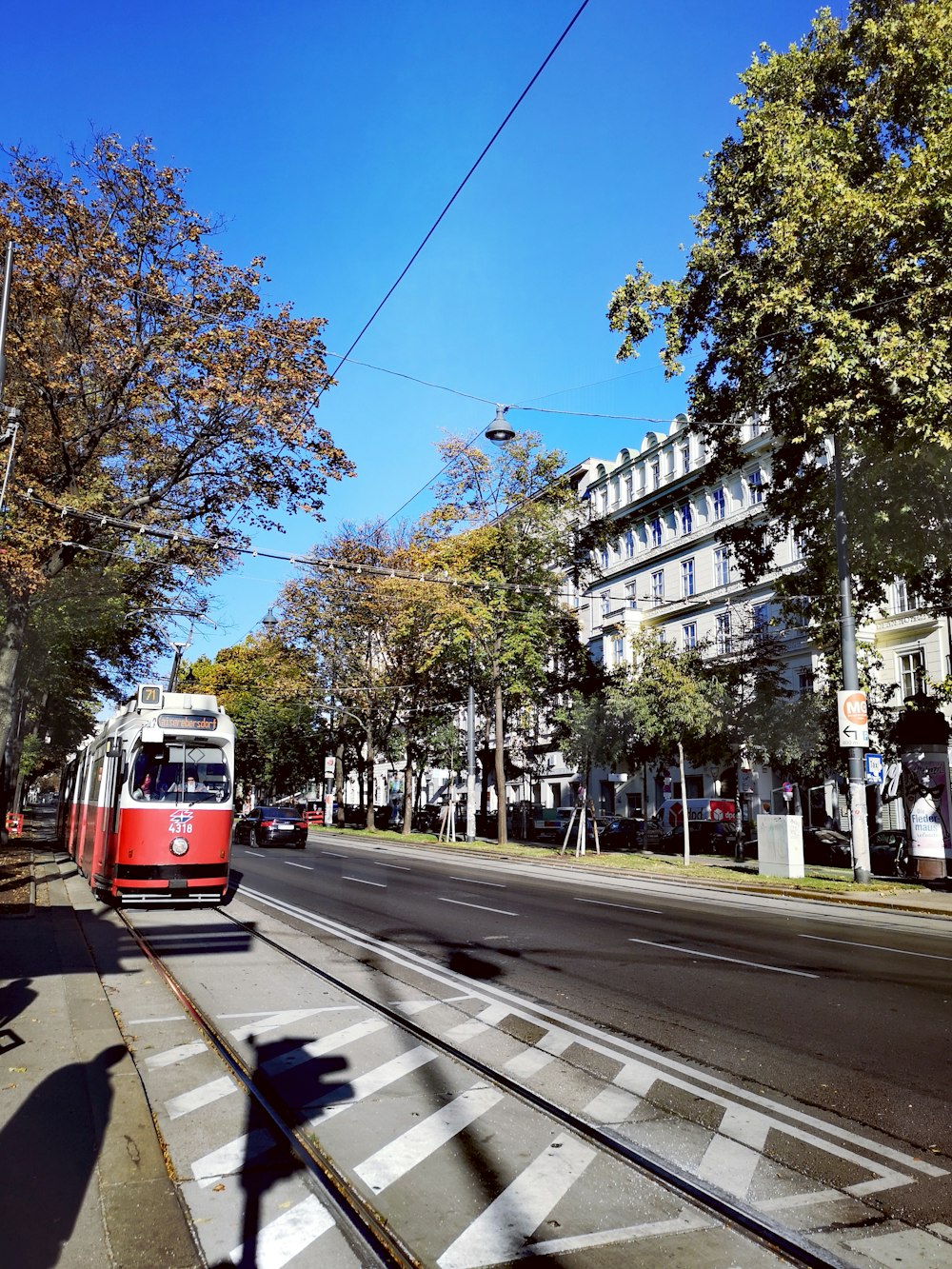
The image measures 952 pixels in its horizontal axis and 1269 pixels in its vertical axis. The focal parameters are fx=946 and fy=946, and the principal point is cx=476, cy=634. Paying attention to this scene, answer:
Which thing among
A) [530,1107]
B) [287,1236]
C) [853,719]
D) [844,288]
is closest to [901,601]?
[853,719]

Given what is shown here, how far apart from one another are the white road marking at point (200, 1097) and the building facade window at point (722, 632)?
113 ft

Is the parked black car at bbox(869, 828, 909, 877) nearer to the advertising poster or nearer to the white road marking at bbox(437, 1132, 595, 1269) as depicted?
the advertising poster

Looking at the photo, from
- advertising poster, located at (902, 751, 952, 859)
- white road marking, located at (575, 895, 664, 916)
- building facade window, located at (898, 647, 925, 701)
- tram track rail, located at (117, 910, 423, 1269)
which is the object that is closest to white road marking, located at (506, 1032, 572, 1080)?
tram track rail, located at (117, 910, 423, 1269)

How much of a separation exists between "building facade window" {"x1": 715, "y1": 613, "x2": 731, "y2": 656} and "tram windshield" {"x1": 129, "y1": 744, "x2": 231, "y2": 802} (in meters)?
27.6

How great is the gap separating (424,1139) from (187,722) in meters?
10.7

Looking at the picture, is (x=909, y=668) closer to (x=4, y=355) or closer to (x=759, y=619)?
(x=759, y=619)

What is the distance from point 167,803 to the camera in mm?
14172

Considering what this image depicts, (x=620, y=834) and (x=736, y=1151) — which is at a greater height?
(x=620, y=834)

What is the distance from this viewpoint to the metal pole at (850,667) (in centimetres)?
2011

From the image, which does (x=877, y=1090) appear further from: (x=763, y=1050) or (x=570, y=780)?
(x=570, y=780)

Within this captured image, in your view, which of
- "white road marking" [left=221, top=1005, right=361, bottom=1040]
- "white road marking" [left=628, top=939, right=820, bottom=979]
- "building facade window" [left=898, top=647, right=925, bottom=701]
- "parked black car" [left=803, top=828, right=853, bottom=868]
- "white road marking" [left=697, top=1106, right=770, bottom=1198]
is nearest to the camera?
"white road marking" [left=697, top=1106, right=770, bottom=1198]

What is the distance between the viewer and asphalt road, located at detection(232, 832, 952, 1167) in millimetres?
6379

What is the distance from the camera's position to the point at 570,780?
57.8 meters

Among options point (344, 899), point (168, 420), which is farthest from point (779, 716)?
point (168, 420)
